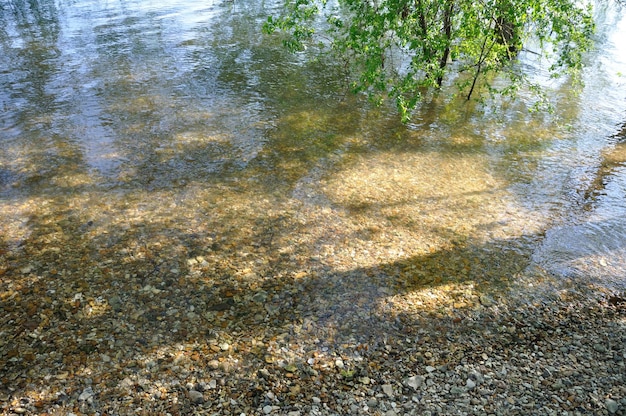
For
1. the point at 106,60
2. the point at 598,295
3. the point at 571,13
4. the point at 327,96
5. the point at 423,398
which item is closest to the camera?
the point at 423,398

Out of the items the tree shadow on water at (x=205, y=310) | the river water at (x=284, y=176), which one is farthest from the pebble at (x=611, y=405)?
the river water at (x=284, y=176)

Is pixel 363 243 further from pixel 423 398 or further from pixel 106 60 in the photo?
pixel 106 60

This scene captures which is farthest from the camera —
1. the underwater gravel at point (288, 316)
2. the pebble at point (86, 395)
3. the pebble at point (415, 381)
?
the pebble at point (415, 381)

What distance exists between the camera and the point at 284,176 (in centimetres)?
780

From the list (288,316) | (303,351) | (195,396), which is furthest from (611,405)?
(195,396)

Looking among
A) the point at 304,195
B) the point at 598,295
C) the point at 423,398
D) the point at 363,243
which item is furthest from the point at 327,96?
the point at 423,398

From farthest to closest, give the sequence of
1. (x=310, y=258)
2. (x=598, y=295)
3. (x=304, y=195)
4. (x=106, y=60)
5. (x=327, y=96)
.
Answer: (x=106, y=60) < (x=327, y=96) < (x=304, y=195) < (x=310, y=258) < (x=598, y=295)

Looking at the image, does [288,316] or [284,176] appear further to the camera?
[284,176]

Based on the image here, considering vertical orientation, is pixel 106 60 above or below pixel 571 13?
below

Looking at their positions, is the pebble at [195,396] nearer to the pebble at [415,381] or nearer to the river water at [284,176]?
the river water at [284,176]

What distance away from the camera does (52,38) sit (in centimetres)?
1506

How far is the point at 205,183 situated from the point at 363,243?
9.56ft

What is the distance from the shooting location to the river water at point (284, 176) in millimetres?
5910

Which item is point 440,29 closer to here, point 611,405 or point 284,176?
point 284,176
